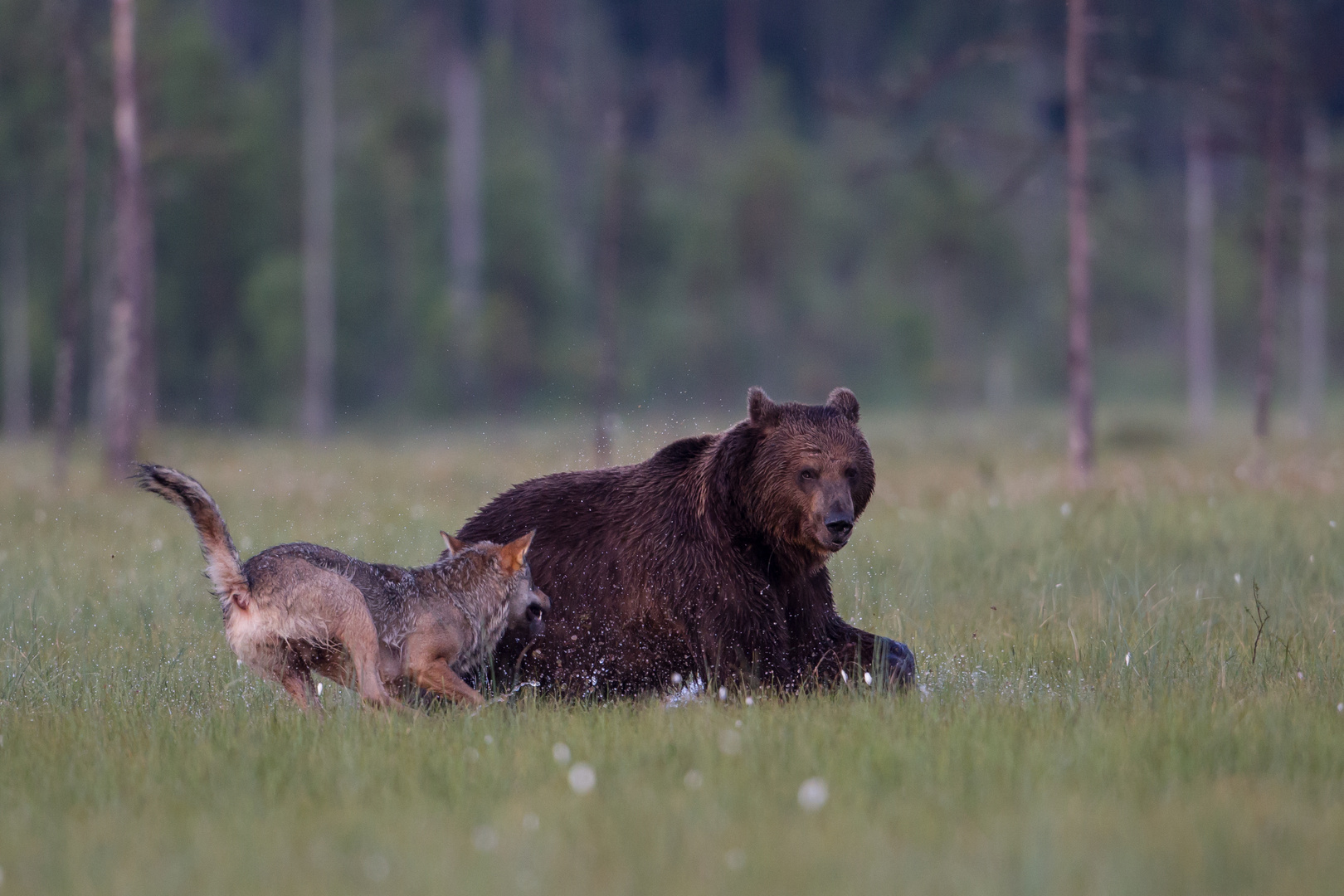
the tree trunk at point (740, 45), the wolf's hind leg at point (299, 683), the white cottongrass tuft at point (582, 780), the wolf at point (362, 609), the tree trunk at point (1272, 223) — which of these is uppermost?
the tree trunk at point (740, 45)

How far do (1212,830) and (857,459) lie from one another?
2.95m

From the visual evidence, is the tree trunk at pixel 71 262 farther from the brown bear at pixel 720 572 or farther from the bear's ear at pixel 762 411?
the bear's ear at pixel 762 411

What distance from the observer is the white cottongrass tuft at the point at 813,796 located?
4215mm

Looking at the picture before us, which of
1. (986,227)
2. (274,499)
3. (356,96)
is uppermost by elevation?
(356,96)

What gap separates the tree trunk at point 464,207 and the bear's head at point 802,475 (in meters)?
34.1

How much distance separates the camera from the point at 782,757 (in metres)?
5.04

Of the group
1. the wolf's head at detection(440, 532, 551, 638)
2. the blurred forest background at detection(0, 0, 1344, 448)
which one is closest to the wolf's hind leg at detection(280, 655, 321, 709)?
the wolf's head at detection(440, 532, 551, 638)

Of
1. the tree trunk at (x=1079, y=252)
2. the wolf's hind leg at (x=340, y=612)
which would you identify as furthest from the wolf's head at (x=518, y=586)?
the tree trunk at (x=1079, y=252)

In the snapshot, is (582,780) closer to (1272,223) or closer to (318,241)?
(1272,223)

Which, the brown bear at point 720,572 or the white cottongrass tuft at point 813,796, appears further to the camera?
the brown bear at point 720,572

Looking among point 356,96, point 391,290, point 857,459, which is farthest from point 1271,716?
point 356,96

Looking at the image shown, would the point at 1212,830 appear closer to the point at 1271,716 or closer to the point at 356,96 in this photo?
the point at 1271,716

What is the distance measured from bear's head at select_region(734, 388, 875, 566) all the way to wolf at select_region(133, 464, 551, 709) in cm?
115

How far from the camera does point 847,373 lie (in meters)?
52.5
